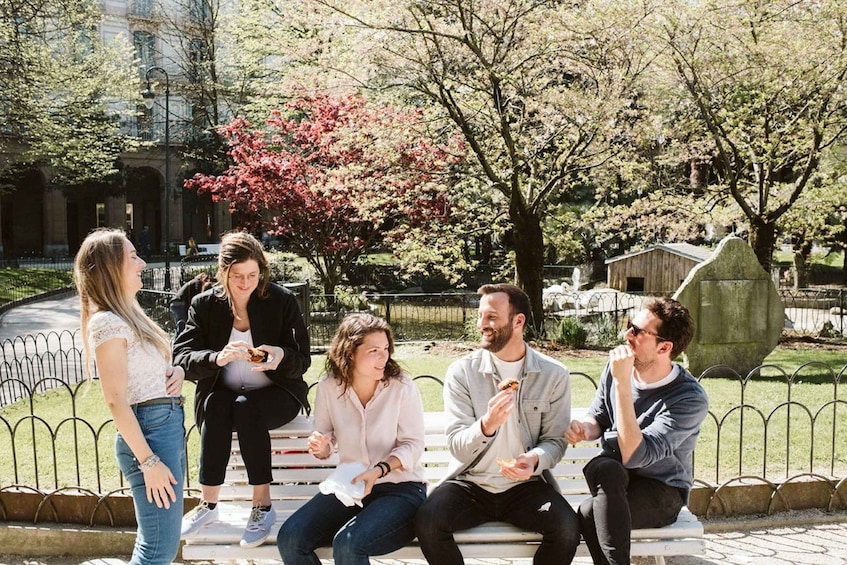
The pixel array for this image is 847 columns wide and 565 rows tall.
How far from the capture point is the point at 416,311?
19.2 metres

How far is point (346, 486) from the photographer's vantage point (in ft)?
12.3

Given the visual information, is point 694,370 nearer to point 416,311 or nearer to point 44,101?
point 416,311

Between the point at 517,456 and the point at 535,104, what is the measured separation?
A: 9193mm

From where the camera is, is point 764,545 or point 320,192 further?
point 320,192

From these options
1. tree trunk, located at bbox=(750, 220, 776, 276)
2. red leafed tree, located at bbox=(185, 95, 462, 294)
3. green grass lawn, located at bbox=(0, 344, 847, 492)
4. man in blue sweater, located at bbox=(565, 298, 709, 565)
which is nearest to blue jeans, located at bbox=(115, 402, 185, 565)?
green grass lawn, located at bbox=(0, 344, 847, 492)

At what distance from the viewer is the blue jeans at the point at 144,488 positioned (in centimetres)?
346

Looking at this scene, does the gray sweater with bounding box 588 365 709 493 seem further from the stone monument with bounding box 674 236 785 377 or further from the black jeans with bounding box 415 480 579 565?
the stone monument with bounding box 674 236 785 377

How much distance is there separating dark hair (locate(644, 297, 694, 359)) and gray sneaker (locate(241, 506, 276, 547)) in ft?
7.26

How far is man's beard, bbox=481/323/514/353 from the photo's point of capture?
4.02m

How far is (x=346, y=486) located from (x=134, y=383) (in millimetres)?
1093

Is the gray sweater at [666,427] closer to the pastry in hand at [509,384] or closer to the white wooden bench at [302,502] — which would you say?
the white wooden bench at [302,502]

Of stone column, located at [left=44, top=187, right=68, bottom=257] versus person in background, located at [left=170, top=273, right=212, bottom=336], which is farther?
stone column, located at [left=44, top=187, right=68, bottom=257]

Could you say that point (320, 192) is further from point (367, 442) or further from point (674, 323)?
point (674, 323)

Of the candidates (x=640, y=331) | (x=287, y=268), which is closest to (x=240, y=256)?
(x=640, y=331)
